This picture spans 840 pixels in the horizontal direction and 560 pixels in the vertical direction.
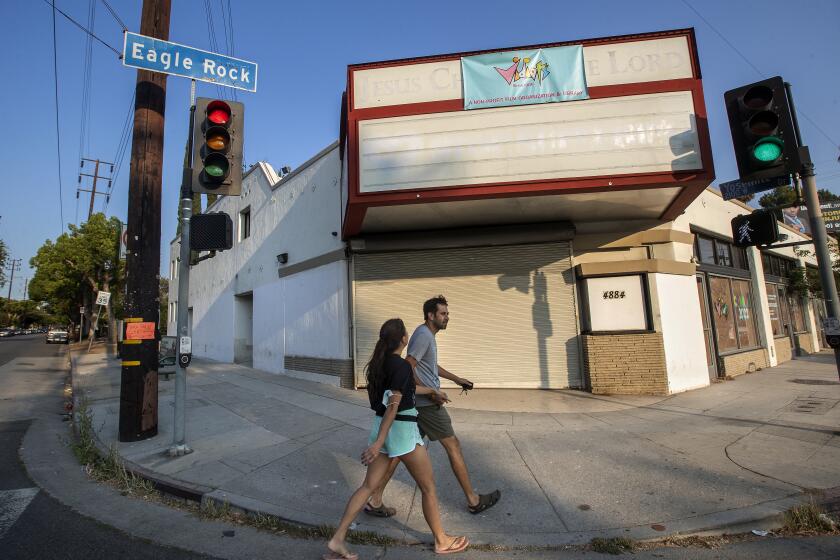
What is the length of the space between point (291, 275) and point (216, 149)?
7.43m

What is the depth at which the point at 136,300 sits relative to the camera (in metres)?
Result: 6.09

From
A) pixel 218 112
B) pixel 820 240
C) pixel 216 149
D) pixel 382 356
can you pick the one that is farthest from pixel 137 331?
pixel 820 240

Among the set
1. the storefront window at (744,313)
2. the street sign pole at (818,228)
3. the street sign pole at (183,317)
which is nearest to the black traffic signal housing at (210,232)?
the street sign pole at (183,317)

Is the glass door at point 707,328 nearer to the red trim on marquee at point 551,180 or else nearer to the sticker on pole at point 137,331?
the red trim on marquee at point 551,180

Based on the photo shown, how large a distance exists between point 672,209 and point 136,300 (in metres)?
9.51

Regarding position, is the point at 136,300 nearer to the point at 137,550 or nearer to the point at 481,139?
the point at 137,550

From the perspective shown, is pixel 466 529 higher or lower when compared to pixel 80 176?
lower

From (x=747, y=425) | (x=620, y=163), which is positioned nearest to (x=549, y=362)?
(x=747, y=425)

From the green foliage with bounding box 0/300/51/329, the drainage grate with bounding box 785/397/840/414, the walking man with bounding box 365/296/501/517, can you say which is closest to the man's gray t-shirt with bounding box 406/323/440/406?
the walking man with bounding box 365/296/501/517

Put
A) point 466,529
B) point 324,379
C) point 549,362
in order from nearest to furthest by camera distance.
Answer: point 466,529 < point 549,362 < point 324,379

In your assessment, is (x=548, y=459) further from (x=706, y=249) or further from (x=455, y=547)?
(x=706, y=249)

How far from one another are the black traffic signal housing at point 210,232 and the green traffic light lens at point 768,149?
622 centimetres

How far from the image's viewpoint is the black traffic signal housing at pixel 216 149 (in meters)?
5.47

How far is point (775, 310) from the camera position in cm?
1506
